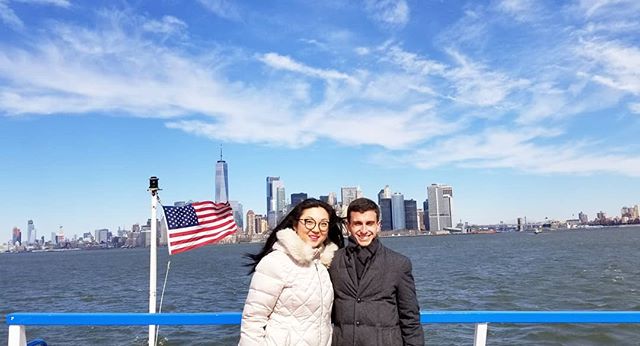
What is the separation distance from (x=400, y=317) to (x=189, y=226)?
4441mm

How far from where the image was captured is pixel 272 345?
2.83 meters

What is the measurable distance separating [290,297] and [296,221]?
53cm

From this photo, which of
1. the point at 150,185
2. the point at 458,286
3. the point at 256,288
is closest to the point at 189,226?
the point at 150,185

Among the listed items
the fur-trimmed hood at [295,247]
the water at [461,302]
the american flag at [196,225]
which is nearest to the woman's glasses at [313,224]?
the fur-trimmed hood at [295,247]

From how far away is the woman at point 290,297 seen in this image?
9.39ft

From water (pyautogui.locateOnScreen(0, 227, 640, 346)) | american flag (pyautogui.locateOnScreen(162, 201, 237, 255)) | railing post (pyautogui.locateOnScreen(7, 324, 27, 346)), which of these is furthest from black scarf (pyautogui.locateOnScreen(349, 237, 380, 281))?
water (pyautogui.locateOnScreen(0, 227, 640, 346))

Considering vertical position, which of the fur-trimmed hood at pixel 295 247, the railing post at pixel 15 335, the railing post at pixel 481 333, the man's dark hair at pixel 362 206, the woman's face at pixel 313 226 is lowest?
the railing post at pixel 481 333

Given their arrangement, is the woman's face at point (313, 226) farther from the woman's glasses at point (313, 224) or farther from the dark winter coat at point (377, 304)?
the dark winter coat at point (377, 304)

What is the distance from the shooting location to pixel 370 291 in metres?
3.03

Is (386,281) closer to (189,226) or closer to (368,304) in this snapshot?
(368,304)

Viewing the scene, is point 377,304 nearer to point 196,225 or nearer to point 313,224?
point 313,224

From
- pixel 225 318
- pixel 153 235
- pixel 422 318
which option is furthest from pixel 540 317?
pixel 153 235

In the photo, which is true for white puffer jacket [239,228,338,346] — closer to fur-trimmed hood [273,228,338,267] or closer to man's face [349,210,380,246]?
fur-trimmed hood [273,228,338,267]

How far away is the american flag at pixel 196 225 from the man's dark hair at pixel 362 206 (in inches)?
149
